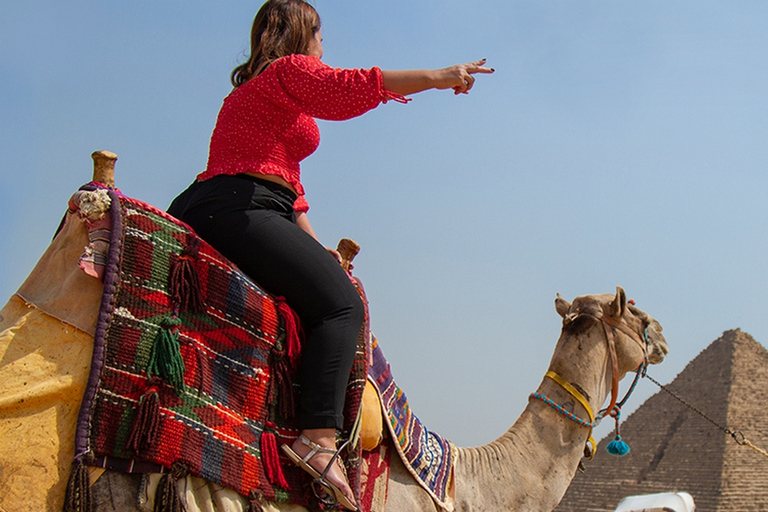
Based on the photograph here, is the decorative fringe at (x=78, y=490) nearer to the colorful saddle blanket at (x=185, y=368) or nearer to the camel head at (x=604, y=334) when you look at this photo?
the colorful saddle blanket at (x=185, y=368)

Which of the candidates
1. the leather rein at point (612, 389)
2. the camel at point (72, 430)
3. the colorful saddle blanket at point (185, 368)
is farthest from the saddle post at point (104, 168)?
the leather rein at point (612, 389)

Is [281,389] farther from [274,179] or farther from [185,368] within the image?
[274,179]

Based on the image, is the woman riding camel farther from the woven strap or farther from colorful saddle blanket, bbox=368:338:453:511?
the woven strap

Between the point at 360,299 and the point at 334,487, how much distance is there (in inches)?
25.7

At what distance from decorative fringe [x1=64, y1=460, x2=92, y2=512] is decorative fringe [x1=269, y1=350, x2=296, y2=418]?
0.68 metres

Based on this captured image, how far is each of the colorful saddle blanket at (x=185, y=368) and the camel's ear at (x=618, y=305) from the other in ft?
5.62

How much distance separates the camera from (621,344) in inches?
181

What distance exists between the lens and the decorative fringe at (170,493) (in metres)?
2.74

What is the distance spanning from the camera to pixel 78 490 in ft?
8.64

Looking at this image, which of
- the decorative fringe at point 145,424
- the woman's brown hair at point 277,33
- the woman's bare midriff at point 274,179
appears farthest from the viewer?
the woman's brown hair at point 277,33

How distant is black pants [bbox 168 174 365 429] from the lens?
317cm

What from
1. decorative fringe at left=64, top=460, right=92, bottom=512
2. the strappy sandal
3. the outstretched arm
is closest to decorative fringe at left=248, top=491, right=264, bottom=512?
the strappy sandal

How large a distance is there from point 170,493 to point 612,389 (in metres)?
2.52

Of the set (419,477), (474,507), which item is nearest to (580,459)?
(474,507)
